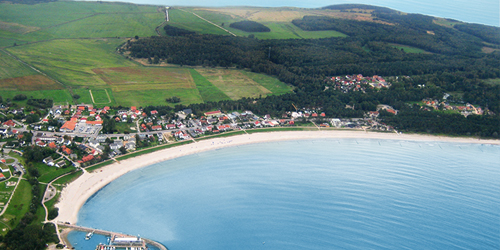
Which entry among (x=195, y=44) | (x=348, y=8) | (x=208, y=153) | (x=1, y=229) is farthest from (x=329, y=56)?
(x=1, y=229)

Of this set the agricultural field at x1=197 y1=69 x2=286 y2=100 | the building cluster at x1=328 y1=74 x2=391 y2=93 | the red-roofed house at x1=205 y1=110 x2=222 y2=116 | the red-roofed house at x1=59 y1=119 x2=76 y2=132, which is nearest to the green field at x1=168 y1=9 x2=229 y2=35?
the agricultural field at x1=197 y1=69 x2=286 y2=100

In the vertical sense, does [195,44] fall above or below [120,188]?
above

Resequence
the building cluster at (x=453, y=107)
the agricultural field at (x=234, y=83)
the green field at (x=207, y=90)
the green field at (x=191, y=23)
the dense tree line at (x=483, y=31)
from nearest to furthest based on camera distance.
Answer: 1. the green field at (x=207, y=90)
2. the building cluster at (x=453, y=107)
3. the agricultural field at (x=234, y=83)
4. the green field at (x=191, y=23)
5. the dense tree line at (x=483, y=31)

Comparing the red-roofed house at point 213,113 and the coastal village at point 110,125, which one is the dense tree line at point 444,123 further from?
the red-roofed house at point 213,113

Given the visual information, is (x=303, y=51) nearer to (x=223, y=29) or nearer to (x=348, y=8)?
(x=223, y=29)

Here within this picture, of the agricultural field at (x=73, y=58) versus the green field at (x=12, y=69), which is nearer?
the green field at (x=12, y=69)

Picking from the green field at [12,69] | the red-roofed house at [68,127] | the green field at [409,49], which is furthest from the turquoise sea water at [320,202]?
the green field at [409,49]
